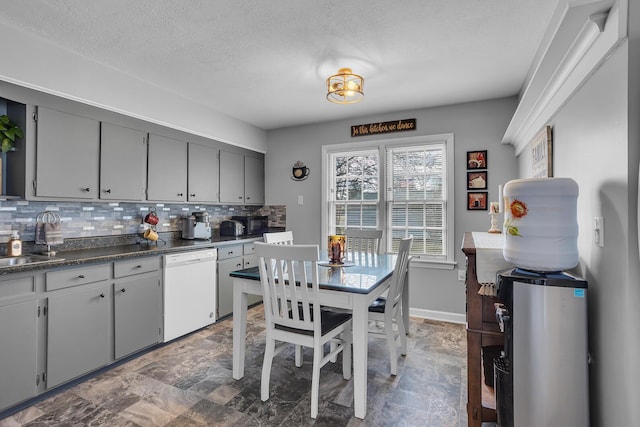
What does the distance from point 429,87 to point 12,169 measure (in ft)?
11.7

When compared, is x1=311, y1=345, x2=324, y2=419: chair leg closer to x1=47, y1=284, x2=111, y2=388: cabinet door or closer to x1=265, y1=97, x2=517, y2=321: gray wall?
x1=47, y1=284, x2=111, y2=388: cabinet door

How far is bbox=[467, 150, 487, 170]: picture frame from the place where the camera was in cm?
358

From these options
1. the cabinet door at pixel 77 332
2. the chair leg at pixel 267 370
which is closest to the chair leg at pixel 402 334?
the chair leg at pixel 267 370

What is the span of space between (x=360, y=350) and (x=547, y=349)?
967 millimetres

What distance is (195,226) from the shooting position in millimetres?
3783

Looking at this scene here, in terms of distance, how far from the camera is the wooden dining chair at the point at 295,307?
1.93 meters

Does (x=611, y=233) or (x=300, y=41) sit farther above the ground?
(x=300, y=41)

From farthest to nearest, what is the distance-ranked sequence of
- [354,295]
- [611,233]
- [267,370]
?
[267,370]
[354,295]
[611,233]

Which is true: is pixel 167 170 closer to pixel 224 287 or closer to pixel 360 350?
pixel 224 287

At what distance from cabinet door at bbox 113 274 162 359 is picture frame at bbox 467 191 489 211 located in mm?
3301

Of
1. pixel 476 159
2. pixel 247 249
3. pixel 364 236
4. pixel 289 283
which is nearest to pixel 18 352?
pixel 289 283

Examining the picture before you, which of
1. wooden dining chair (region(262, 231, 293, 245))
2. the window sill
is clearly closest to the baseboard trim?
the window sill

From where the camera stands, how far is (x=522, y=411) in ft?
4.58

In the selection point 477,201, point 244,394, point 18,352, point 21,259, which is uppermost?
point 477,201
